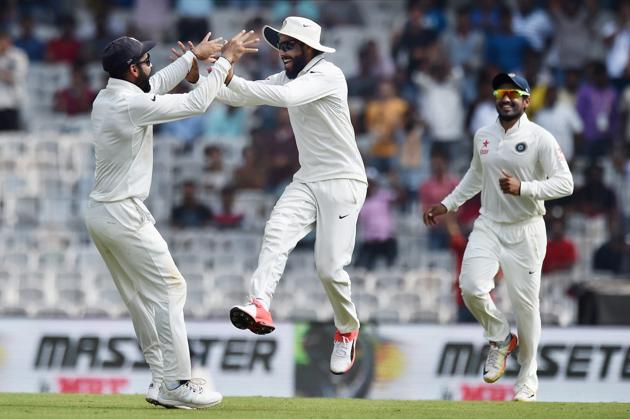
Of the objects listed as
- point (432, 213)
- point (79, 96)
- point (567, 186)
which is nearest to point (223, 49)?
point (432, 213)

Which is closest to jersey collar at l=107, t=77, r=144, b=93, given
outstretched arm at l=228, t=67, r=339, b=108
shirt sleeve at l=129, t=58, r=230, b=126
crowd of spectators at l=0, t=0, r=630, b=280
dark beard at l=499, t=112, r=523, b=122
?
shirt sleeve at l=129, t=58, r=230, b=126

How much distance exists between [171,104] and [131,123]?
27cm

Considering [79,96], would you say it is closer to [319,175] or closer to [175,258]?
[175,258]

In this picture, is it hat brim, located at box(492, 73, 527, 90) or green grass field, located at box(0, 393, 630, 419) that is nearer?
green grass field, located at box(0, 393, 630, 419)

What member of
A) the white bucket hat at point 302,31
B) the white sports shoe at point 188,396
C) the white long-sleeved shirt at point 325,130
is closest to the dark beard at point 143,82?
the white long-sleeved shirt at point 325,130

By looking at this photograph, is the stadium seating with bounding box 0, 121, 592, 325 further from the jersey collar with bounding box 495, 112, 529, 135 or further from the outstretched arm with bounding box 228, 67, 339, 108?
the outstretched arm with bounding box 228, 67, 339, 108

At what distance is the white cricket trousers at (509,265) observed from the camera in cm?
964

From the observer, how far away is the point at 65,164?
15570mm

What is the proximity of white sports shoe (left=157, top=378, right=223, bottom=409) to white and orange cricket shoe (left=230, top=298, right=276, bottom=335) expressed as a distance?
494mm

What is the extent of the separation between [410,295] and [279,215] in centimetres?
506

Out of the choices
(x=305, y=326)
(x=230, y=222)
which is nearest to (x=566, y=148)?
(x=230, y=222)

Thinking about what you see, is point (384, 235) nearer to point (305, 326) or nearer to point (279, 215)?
point (305, 326)

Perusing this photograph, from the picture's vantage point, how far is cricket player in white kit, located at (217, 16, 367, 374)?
8727 millimetres

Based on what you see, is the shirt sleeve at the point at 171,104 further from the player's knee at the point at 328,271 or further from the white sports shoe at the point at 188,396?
the white sports shoe at the point at 188,396
